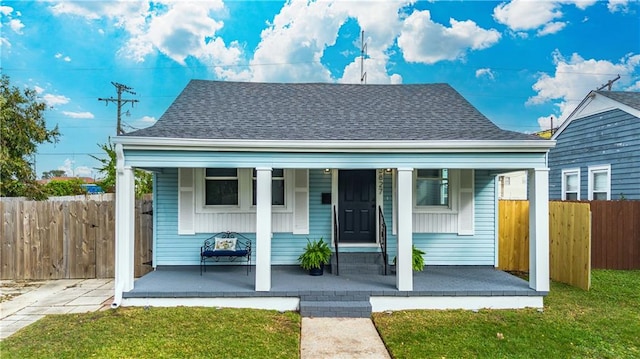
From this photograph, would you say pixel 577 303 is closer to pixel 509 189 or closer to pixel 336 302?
pixel 336 302

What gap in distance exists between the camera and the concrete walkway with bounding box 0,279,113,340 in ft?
16.0

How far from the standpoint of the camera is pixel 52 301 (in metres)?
5.65

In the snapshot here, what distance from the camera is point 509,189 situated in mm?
19328

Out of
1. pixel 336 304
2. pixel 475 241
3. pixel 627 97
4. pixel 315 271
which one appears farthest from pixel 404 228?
pixel 627 97

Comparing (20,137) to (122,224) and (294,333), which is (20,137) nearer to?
(122,224)

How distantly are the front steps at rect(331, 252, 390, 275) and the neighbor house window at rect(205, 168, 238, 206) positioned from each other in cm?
240

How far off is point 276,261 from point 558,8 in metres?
15.1

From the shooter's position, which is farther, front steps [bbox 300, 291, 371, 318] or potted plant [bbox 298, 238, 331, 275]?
potted plant [bbox 298, 238, 331, 275]

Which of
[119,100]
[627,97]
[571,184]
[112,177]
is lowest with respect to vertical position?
[571,184]

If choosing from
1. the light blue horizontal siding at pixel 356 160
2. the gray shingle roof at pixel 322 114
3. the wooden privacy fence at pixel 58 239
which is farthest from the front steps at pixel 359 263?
the wooden privacy fence at pixel 58 239

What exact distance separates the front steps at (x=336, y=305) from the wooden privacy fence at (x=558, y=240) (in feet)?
14.1

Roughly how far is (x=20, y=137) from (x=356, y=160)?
11854 millimetres

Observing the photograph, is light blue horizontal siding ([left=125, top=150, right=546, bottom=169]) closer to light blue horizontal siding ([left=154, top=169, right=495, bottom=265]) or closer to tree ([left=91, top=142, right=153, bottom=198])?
light blue horizontal siding ([left=154, top=169, right=495, bottom=265])

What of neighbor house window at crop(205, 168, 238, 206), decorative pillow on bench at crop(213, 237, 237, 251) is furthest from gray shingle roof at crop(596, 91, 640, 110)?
decorative pillow on bench at crop(213, 237, 237, 251)
